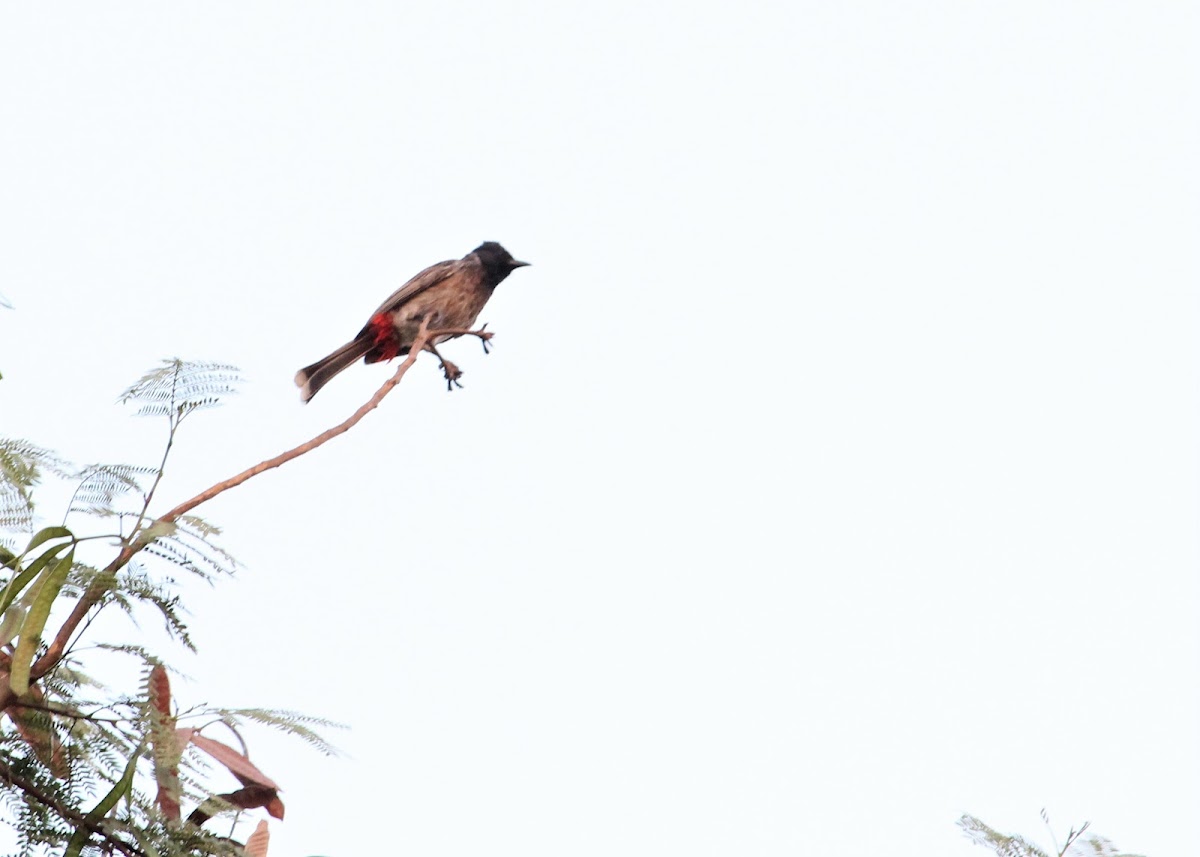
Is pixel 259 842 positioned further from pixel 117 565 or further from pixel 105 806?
pixel 117 565

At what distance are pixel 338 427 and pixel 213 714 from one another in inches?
20.8

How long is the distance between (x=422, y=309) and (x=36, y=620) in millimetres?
5131

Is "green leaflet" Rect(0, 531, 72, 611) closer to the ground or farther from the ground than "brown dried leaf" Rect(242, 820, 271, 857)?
farther from the ground

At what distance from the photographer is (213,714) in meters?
2.25

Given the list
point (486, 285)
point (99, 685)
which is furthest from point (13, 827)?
point (486, 285)

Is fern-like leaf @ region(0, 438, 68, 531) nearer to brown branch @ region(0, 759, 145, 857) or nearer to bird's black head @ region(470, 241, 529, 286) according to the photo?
brown branch @ region(0, 759, 145, 857)

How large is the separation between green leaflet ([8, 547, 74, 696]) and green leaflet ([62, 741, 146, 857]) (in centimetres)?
20

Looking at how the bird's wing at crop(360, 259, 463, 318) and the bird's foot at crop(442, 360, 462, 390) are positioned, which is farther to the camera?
the bird's wing at crop(360, 259, 463, 318)

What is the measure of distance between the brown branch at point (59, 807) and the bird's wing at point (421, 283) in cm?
483

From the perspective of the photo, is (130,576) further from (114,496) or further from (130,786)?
(130,786)

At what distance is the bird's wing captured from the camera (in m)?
6.94

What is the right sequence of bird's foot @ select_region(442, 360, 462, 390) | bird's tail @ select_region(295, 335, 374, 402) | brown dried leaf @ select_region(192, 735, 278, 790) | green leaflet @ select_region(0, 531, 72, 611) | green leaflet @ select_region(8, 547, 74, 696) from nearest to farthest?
green leaflet @ select_region(8, 547, 74, 696), green leaflet @ select_region(0, 531, 72, 611), brown dried leaf @ select_region(192, 735, 278, 790), bird's foot @ select_region(442, 360, 462, 390), bird's tail @ select_region(295, 335, 374, 402)

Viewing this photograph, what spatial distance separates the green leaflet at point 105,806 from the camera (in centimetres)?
207

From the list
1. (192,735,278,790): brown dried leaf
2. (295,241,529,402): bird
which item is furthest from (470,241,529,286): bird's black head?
(192,735,278,790): brown dried leaf
